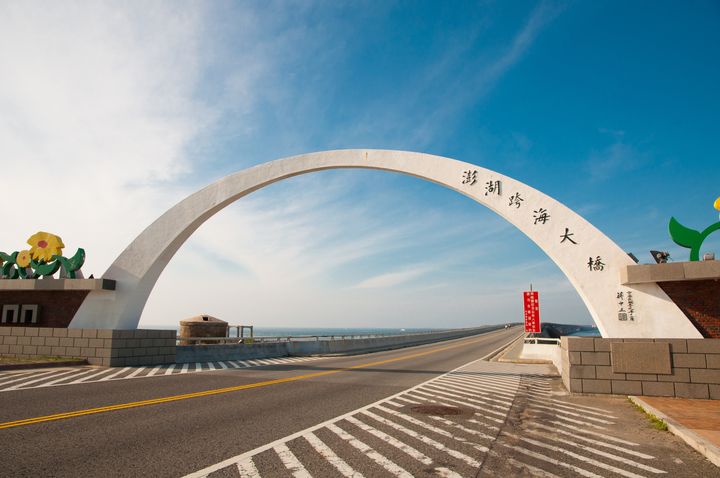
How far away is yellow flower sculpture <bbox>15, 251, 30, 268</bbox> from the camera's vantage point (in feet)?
63.9

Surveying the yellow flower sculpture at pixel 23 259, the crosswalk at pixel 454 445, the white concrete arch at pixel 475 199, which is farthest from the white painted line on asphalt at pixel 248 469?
the yellow flower sculpture at pixel 23 259

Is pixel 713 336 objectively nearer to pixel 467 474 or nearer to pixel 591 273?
pixel 591 273

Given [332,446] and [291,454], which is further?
[332,446]

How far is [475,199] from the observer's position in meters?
16.2

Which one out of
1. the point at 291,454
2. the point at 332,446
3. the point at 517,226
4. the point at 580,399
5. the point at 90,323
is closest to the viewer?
the point at 291,454

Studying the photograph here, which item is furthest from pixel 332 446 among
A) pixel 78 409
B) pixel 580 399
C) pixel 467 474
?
pixel 580 399

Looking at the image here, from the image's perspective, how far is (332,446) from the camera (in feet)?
21.0

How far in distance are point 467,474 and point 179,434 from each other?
15.0 feet

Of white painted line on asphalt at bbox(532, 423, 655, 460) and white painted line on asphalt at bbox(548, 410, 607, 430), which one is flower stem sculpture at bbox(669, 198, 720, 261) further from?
white painted line on asphalt at bbox(532, 423, 655, 460)

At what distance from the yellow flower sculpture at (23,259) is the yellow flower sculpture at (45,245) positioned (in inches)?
13.6

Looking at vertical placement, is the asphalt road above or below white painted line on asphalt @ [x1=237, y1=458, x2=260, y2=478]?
below

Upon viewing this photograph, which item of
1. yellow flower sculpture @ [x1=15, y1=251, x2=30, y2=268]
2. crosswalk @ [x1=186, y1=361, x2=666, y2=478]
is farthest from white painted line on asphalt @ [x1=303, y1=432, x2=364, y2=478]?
yellow flower sculpture @ [x1=15, y1=251, x2=30, y2=268]

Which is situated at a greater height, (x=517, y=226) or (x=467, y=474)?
(x=517, y=226)

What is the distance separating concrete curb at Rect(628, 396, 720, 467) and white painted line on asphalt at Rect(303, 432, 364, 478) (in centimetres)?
509
